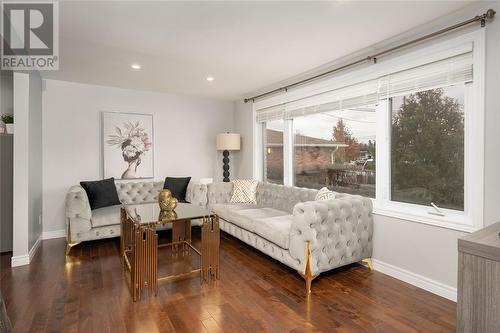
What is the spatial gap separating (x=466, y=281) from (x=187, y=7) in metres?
2.69

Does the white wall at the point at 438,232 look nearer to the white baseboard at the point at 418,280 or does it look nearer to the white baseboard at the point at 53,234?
the white baseboard at the point at 418,280

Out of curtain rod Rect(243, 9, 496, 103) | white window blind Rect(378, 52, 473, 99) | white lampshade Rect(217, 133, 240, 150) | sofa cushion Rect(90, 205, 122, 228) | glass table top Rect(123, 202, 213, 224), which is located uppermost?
curtain rod Rect(243, 9, 496, 103)

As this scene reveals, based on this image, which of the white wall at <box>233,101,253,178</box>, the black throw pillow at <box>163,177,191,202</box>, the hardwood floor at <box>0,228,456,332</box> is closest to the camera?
the hardwood floor at <box>0,228,456,332</box>

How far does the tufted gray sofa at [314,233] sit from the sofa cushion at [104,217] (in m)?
1.75

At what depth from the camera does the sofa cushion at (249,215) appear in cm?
348

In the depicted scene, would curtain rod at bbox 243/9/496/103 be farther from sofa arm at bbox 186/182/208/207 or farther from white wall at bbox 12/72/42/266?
white wall at bbox 12/72/42/266

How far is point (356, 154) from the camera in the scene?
355 cm

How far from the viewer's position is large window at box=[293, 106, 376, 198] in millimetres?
3375

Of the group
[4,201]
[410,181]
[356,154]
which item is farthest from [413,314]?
[4,201]

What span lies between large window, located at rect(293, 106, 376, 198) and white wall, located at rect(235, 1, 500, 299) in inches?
24.5

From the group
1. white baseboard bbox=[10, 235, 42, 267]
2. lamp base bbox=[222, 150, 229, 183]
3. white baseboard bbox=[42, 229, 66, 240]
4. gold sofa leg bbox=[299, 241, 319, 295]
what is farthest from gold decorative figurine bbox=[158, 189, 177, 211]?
lamp base bbox=[222, 150, 229, 183]

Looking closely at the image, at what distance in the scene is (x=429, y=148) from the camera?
109 inches

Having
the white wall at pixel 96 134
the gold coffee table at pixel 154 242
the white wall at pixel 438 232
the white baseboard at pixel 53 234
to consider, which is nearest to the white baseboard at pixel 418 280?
the white wall at pixel 438 232

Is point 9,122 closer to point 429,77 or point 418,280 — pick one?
point 429,77
